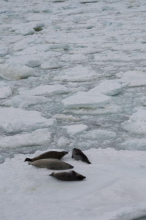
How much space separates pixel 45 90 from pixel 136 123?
3.87 feet

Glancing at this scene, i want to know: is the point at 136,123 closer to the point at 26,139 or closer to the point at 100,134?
the point at 100,134

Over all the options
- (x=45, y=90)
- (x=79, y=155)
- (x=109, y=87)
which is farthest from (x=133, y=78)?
(x=79, y=155)

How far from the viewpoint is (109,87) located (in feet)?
12.0

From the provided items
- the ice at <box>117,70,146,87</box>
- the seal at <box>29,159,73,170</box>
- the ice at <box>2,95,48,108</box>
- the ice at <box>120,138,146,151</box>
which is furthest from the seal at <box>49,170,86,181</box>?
the ice at <box>117,70,146,87</box>

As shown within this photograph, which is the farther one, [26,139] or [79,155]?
[26,139]

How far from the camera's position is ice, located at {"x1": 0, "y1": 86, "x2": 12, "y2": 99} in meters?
3.59

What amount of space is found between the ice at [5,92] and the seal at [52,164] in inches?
59.2

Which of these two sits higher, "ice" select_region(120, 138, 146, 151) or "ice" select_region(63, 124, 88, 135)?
"ice" select_region(120, 138, 146, 151)

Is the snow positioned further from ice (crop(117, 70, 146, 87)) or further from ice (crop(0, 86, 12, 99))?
ice (crop(117, 70, 146, 87))

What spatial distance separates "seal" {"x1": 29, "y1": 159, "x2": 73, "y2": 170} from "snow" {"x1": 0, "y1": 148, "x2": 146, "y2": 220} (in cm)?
3

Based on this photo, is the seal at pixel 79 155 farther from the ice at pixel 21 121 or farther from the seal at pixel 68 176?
the ice at pixel 21 121

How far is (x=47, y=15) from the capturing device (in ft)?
29.5

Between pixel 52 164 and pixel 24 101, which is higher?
pixel 52 164

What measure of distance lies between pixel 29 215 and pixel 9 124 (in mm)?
1253
